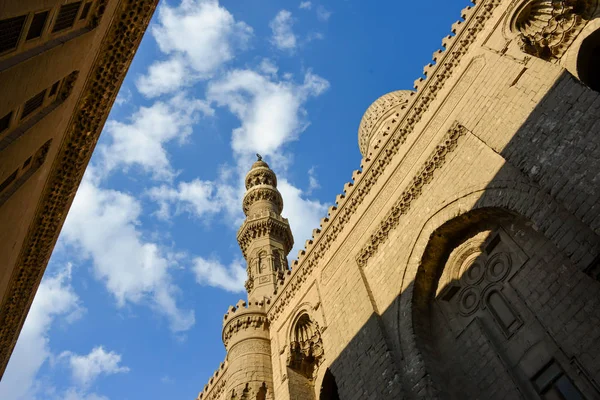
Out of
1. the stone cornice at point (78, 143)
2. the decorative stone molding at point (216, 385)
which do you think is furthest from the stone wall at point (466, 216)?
the stone cornice at point (78, 143)

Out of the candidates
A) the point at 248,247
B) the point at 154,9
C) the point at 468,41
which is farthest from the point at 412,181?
the point at 248,247

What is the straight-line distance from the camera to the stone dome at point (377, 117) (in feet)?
62.8

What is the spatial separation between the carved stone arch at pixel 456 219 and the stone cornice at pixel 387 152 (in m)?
2.58

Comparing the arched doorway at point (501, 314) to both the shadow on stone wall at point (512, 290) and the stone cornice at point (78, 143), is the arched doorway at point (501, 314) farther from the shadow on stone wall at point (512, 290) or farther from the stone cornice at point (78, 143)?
the stone cornice at point (78, 143)

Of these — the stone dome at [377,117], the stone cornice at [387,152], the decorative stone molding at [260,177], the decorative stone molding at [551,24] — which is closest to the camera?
the decorative stone molding at [551,24]

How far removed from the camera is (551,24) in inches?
378

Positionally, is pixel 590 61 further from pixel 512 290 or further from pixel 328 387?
pixel 328 387

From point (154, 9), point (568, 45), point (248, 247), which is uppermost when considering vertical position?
point (248, 247)

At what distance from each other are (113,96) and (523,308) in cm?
881

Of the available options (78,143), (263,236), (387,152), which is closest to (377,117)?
(263,236)

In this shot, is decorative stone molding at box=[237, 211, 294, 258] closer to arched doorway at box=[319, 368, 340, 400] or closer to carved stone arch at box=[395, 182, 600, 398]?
arched doorway at box=[319, 368, 340, 400]

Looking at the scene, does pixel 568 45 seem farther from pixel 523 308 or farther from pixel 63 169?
pixel 63 169

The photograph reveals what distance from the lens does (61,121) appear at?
9.88 m

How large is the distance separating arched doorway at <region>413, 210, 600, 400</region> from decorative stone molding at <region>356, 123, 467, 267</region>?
1236 millimetres
